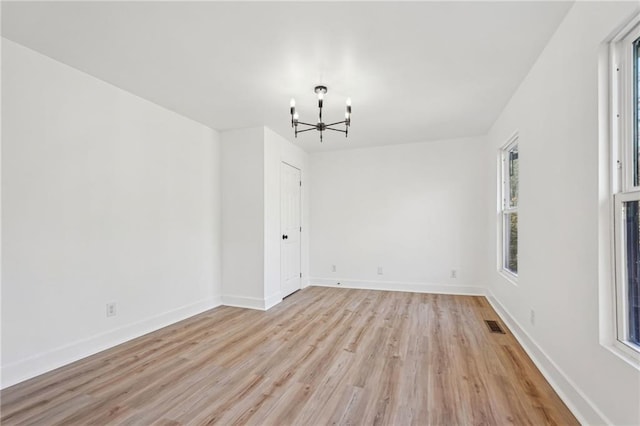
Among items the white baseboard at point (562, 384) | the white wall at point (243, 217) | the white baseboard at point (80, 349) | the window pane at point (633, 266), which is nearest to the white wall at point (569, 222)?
the white baseboard at point (562, 384)

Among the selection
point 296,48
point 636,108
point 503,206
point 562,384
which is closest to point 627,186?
point 636,108

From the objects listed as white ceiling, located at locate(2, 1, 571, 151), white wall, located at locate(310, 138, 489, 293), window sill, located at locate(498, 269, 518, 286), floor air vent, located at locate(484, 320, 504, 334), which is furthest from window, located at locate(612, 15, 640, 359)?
white wall, located at locate(310, 138, 489, 293)

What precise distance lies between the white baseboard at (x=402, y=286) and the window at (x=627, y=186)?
338cm

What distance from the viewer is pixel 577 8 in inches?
70.4

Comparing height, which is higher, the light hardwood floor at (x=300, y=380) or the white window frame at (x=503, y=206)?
the white window frame at (x=503, y=206)

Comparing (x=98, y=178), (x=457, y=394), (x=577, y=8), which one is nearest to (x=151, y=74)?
(x=98, y=178)

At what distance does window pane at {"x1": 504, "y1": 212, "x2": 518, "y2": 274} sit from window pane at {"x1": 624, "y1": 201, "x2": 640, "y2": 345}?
6.48 feet

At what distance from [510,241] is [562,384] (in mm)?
2025

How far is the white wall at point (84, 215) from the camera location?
2.21 metres

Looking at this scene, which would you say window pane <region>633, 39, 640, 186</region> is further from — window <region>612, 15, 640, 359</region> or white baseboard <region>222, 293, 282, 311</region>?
white baseboard <region>222, 293, 282, 311</region>

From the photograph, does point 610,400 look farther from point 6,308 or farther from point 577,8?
point 6,308

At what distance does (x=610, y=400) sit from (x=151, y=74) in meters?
3.85

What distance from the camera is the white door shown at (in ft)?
15.4

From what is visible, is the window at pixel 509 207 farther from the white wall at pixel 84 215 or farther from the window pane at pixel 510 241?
the white wall at pixel 84 215
